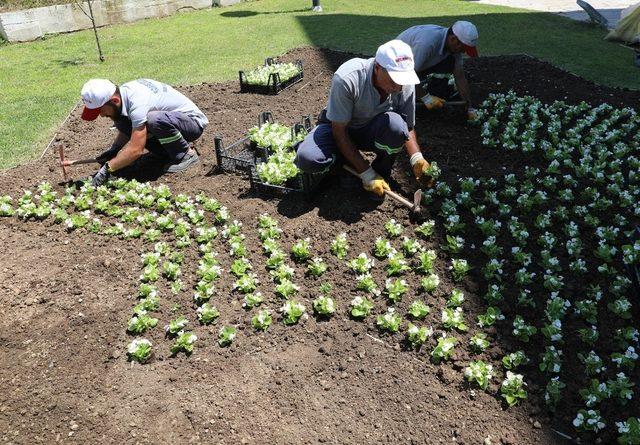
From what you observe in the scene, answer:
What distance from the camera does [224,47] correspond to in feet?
37.3

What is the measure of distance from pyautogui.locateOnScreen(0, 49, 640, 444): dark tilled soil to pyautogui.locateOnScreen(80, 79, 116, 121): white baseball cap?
4.05 feet

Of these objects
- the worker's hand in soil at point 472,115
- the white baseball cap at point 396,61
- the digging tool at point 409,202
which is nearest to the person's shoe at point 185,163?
the digging tool at point 409,202

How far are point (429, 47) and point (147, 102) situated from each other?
3.43 meters

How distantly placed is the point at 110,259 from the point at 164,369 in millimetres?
1522

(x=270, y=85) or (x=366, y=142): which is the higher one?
(x=366, y=142)

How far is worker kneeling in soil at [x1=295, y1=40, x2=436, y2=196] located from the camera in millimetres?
4359

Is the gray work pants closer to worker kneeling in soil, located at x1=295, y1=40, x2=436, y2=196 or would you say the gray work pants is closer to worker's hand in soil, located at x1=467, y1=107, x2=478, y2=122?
worker kneeling in soil, located at x1=295, y1=40, x2=436, y2=196

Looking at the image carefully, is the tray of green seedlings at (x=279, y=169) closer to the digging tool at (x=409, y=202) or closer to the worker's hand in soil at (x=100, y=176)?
the digging tool at (x=409, y=202)

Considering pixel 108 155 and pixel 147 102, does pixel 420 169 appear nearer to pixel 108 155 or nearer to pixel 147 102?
pixel 147 102

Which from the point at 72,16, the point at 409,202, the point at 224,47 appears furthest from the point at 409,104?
the point at 72,16

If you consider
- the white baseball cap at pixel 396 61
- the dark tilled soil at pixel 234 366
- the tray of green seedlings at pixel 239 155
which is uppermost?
the white baseball cap at pixel 396 61

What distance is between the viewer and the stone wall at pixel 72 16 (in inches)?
508

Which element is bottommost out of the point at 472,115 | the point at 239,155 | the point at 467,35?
the point at 239,155

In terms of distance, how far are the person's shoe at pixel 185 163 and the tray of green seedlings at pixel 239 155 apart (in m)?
0.35
